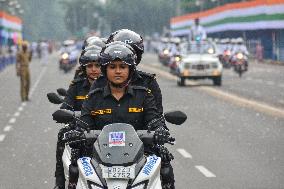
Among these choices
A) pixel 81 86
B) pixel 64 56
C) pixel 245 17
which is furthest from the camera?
pixel 245 17

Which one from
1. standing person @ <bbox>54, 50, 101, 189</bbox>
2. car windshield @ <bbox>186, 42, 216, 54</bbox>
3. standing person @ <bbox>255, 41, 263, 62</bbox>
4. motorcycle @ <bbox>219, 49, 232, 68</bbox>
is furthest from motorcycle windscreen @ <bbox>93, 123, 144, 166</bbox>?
standing person @ <bbox>255, 41, 263, 62</bbox>

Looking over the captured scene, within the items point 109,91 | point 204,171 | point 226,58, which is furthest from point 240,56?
point 109,91

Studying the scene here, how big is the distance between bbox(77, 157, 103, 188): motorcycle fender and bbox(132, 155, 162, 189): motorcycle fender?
0.27 m

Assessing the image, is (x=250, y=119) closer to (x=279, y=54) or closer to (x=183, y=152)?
(x=183, y=152)

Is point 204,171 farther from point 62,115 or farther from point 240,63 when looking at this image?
point 240,63

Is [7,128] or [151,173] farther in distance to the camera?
[7,128]

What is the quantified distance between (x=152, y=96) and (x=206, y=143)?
930 centimetres

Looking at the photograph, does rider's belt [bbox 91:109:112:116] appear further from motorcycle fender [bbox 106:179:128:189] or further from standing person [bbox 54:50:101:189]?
standing person [bbox 54:50:101:189]

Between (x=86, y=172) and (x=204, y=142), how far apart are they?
1045 centimetres

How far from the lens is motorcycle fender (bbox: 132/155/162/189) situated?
655 cm

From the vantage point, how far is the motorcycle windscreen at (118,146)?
6566mm

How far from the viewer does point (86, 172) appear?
6.61m

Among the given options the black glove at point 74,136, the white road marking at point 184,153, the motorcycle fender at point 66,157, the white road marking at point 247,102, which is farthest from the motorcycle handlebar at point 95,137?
the white road marking at point 247,102

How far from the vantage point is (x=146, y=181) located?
6578 mm
